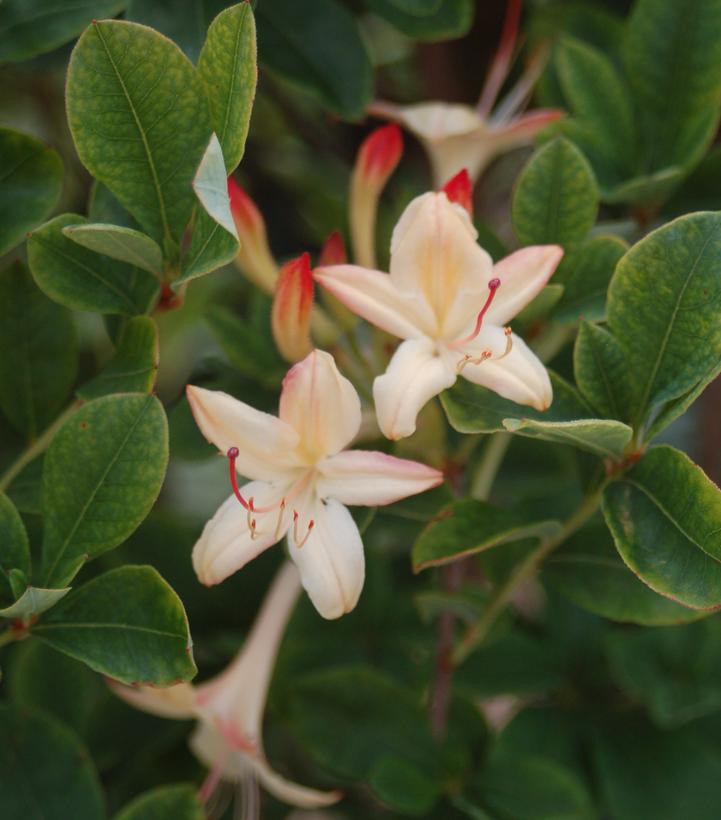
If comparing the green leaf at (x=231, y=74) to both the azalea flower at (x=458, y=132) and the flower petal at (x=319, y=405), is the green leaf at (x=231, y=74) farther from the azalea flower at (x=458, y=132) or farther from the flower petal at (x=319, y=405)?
the azalea flower at (x=458, y=132)

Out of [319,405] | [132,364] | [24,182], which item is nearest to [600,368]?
[319,405]

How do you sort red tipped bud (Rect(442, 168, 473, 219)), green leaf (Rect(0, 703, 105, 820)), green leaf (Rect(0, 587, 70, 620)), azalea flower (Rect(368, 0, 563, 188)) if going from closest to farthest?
green leaf (Rect(0, 587, 70, 620)), red tipped bud (Rect(442, 168, 473, 219)), green leaf (Rect(0, 703, 105, 820)), azalea flower (Rect(368, 0, 563, 188))

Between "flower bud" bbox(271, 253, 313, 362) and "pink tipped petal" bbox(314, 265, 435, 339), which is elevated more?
"pink tipped petal" bbox(314, 265, 435, 339)

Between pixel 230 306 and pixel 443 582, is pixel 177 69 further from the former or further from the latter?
pixel 230 306

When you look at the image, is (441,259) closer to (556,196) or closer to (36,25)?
(556,196)

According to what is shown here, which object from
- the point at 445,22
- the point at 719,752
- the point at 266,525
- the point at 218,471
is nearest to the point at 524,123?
the point at 445,22

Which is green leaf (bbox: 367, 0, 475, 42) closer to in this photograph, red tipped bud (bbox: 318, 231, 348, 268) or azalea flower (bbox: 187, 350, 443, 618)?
red tipped bud (bbox: 318, 231, 348, 268)

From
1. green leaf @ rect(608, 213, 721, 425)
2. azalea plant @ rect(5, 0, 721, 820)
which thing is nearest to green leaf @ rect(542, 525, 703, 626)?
azalea plant @ rect(5, 0, 721, 820)
